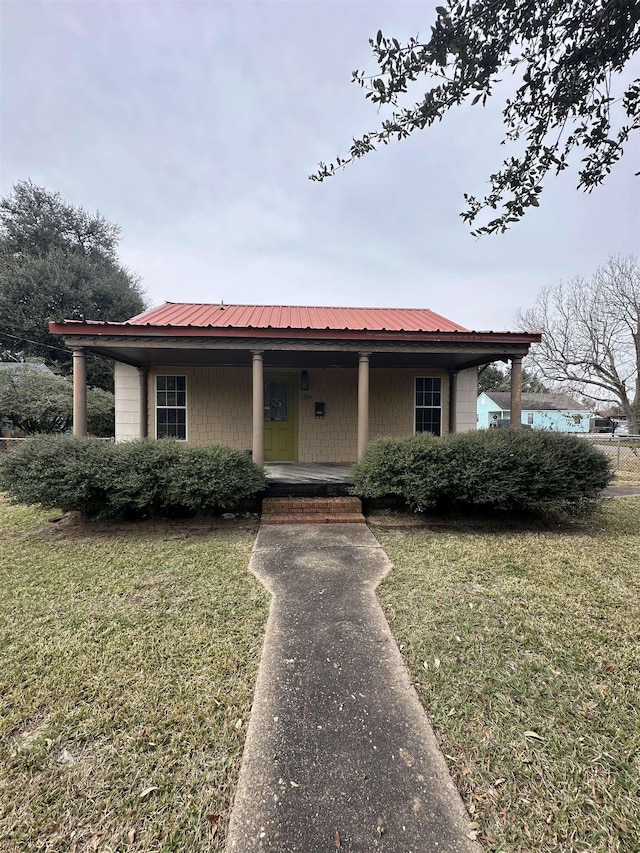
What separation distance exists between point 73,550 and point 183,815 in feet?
13.7

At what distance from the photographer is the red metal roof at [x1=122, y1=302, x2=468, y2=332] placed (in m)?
8.26

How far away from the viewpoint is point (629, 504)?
7.69 meters

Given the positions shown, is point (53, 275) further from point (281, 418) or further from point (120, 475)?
point (120, 475)

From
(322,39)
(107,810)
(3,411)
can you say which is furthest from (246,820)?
(3,411)

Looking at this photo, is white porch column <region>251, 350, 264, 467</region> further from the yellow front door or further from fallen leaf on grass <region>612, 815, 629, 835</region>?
fallen leaf on grass <region>612, 815, 629, 835</region>

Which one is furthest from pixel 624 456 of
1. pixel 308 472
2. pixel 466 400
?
pixel 308 472

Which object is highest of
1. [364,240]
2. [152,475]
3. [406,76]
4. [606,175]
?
[364,240]

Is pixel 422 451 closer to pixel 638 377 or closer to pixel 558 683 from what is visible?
pixel 558 683

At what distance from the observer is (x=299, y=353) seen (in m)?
8.02

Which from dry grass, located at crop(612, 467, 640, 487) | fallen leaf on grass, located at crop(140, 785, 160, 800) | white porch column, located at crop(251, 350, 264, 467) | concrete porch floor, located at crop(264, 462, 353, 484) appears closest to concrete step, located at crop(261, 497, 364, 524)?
concrete porch floor, located at crop(264, 462, 353, 484)

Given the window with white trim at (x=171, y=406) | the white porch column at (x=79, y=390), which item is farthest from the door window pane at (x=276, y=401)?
the white porch column at (x=79, y=390)

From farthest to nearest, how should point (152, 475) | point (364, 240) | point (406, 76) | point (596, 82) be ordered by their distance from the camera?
1. point (364, 240)
2. point (152, 475)
3. point (596, 82)
4. point (406, 76)

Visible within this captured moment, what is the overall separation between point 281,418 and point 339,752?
25.9ft

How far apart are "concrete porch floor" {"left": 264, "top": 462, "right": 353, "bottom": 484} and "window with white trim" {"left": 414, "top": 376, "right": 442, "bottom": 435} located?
7.26 ft
